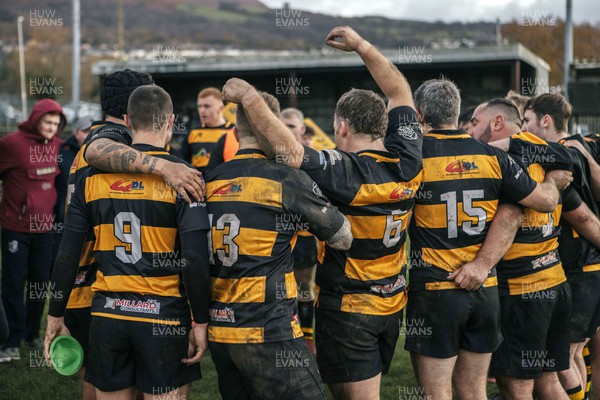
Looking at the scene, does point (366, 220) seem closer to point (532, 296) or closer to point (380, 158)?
point (380, 158)

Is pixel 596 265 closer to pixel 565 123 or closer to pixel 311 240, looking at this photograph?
pixel 565 123

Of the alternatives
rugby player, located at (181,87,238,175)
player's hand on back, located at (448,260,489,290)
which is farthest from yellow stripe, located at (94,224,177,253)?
rugby player, located at (181,87,238,175)

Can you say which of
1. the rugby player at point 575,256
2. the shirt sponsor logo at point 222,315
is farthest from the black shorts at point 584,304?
the shirt sponsor logo at point 222,315

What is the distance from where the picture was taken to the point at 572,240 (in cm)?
526

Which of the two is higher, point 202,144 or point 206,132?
point 206,132

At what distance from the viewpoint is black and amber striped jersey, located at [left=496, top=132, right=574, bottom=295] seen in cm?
462

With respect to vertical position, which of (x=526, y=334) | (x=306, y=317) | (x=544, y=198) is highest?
(x=544, y=198)

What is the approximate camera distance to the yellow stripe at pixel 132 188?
12.1 ft

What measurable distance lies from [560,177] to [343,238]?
1946 mm

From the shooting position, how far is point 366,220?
394 cm

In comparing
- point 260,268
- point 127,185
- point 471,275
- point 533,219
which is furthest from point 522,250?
point 127,185

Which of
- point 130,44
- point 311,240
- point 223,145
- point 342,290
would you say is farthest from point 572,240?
point 130,44

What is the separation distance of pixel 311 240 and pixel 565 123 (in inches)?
119

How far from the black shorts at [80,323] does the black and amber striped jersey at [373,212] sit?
161cm
